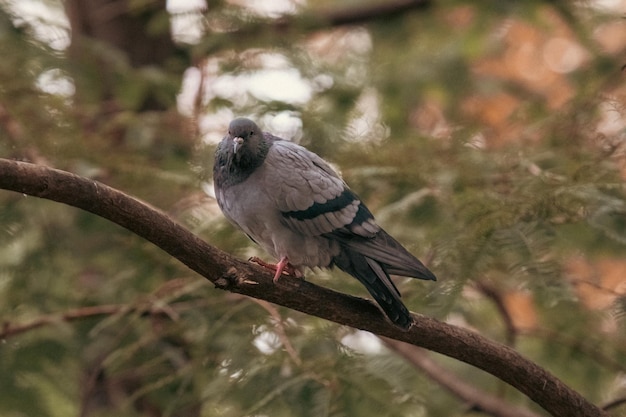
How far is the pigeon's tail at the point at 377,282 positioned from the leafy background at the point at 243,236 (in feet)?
1.32

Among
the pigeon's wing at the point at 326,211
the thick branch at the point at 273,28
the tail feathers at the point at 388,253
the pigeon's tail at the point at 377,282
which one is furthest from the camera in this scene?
the thick branch at the point at 273,28

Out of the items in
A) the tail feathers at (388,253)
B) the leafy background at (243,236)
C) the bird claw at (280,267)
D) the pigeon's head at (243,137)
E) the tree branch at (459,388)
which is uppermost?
the pigeon's head at (243,137)

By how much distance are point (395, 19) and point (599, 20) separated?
168cm

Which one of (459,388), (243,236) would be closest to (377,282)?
(243,236)

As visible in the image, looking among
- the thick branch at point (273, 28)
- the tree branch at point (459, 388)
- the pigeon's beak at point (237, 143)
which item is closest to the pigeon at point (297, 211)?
the pigeon's beak at point (237, 143)

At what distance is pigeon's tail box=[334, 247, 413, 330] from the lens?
3.11 meters

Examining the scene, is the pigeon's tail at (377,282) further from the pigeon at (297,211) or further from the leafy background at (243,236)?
the leafy background at (243,236)

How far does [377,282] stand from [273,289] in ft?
1.54

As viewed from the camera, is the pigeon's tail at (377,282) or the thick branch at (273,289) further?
the pigeon's tail at (377,282)

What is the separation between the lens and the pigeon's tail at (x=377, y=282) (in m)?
3.11

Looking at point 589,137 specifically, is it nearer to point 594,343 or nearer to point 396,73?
point 594,343

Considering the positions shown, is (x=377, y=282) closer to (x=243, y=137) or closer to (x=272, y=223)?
(x=272, y=223)

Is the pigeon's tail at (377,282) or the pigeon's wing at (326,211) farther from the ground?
the pigeon's wing at (326,211)

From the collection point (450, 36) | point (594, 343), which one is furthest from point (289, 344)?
point (450, 36)
